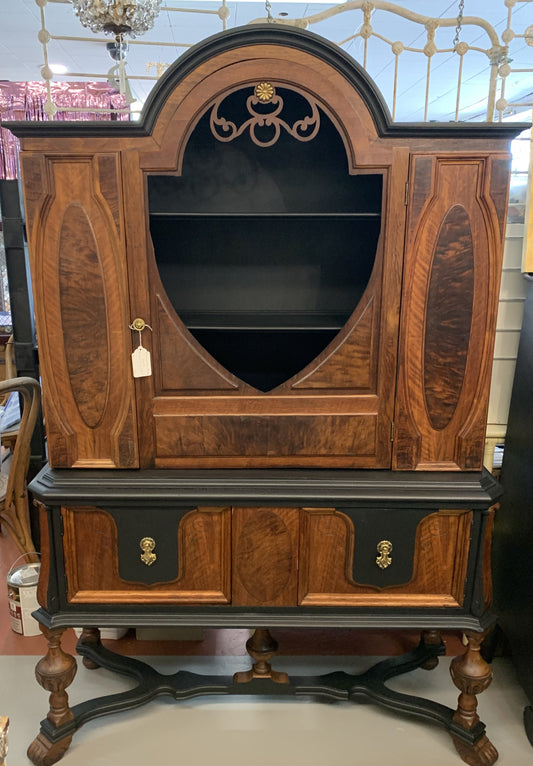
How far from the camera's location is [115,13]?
6.27 feet

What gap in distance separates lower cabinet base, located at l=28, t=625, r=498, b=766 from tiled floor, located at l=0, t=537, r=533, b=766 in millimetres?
70

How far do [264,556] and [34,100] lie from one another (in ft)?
18.3

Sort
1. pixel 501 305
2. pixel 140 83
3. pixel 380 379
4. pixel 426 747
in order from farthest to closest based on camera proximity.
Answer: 1. pixel 140 83
2. pixel 501 305
3. pixel 426 747
4. pixel 380 379

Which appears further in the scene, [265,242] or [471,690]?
[265,242]

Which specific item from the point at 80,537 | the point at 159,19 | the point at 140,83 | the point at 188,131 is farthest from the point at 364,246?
the point at 140,83

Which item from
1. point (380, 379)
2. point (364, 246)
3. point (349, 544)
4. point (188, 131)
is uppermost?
point (188, 131)

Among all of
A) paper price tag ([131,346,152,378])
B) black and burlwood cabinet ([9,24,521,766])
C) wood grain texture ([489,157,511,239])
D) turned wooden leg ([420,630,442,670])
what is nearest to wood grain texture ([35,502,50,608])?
black and burlwood cabinet ([9,24,521,766])

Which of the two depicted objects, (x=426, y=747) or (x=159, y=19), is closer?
(x=426, y=747)

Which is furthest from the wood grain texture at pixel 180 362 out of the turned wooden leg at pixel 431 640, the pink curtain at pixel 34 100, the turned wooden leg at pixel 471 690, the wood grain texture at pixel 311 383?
the pink curtain at pixel 34 100

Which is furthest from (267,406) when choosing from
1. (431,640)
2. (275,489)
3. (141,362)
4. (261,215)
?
(431,640)

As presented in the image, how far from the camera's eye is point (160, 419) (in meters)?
1.44

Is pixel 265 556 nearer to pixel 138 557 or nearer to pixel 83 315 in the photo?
pixel 138 557

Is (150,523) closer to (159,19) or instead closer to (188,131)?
(188,131)

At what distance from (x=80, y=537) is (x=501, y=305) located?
4.73 feet
